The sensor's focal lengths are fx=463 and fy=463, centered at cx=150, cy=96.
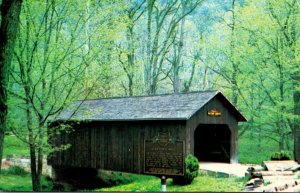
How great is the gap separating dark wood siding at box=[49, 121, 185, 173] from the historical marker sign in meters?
0.22

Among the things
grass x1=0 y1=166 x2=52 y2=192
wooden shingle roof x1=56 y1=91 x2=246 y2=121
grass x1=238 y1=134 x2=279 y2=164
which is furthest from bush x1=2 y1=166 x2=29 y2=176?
grass x1=238 y1=134 x2=279 y2=164

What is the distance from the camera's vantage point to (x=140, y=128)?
1506 centimetres

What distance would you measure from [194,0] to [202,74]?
4.79 meters

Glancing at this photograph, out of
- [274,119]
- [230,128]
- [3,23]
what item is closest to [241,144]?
[274,119]

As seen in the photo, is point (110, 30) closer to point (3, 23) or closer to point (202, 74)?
point (3, 23)

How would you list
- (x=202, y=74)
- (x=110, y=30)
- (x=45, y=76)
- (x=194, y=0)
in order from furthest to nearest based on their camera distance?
(x=202, y=74) < (x=194, y=0) < (x=110, y=30) < (x=45, y=76)

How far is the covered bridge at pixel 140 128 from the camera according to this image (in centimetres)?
1415

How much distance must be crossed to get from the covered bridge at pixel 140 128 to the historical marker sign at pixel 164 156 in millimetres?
183

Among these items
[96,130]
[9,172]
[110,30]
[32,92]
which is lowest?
[9,172]

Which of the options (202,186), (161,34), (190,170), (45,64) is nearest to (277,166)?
(202,186)

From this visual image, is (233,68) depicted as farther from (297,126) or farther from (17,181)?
(17,181)

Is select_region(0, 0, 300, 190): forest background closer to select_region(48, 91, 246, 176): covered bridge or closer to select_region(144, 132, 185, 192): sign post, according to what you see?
select_region(48, 91, 246, 176): covered bridge

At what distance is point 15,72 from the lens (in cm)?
1176

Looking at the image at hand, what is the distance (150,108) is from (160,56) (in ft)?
42.8
